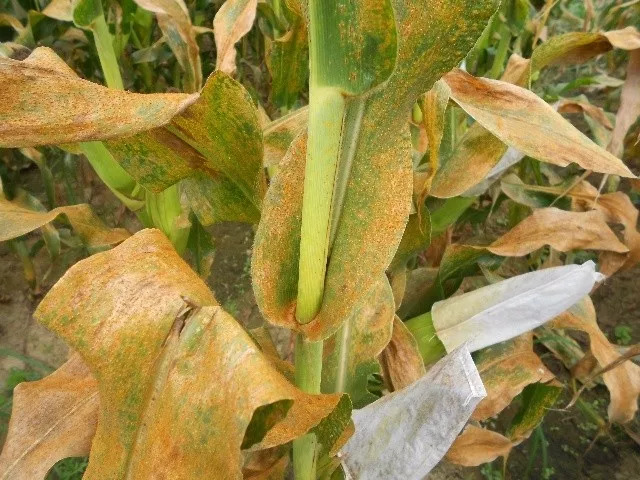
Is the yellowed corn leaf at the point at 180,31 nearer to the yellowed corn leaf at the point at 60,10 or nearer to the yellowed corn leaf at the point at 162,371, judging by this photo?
the yellowed corn leaf at the point at 60,10

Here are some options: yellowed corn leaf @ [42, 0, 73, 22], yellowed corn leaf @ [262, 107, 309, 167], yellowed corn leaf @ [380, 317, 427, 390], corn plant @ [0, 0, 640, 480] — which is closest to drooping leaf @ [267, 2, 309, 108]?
corn plant @ [0, 0, 640, 480]

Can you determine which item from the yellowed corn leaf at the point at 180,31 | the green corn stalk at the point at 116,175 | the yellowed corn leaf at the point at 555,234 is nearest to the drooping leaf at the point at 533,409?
the yellowed corn leaf at the point at 555,234

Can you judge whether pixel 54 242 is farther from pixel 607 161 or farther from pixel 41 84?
pixel 607 161

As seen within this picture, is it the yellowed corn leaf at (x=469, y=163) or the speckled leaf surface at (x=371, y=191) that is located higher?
the speckled leaf surface at (x=371, y=191)

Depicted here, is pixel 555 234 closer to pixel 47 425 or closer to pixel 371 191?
pixel 371 191

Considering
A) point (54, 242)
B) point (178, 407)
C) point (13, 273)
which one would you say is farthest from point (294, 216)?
point (13, 273)
